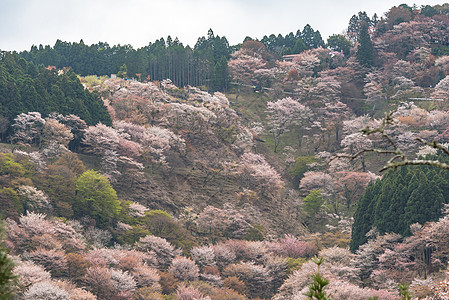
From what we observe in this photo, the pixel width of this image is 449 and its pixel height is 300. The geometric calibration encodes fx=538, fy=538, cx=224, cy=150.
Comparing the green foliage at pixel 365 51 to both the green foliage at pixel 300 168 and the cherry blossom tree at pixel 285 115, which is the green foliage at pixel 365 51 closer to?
the cherry blossom tree at pixel 285 115

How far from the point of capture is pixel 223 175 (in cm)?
5047

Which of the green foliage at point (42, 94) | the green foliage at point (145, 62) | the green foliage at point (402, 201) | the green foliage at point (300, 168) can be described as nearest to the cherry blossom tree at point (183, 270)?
the green foliage at point (402, 201)

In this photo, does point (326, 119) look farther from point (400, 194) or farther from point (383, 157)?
point (400, 194)

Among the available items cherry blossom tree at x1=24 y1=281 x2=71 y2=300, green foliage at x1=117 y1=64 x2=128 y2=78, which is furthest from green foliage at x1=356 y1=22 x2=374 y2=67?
→ cherry blossom tree at x1=24 y1=281 x2=71 y2=300

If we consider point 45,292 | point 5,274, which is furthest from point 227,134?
point 5,274

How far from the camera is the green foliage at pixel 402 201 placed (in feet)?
113

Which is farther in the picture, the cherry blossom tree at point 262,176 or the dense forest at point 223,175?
the cherry blossom tree at point 262,176

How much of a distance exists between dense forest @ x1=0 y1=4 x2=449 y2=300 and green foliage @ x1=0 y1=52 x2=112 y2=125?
15 cm

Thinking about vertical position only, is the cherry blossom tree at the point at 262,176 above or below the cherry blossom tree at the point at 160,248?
above

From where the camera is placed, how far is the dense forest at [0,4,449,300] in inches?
1209

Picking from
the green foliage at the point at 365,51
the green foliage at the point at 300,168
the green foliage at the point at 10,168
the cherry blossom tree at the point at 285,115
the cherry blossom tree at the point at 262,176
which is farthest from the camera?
the green foliage at the point at 365,51

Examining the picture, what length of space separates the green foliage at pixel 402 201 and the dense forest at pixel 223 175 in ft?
0.38

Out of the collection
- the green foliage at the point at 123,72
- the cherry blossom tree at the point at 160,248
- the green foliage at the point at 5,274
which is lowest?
the cherry blossom tree at the point at 160,248

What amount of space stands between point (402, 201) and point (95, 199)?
2070cm
